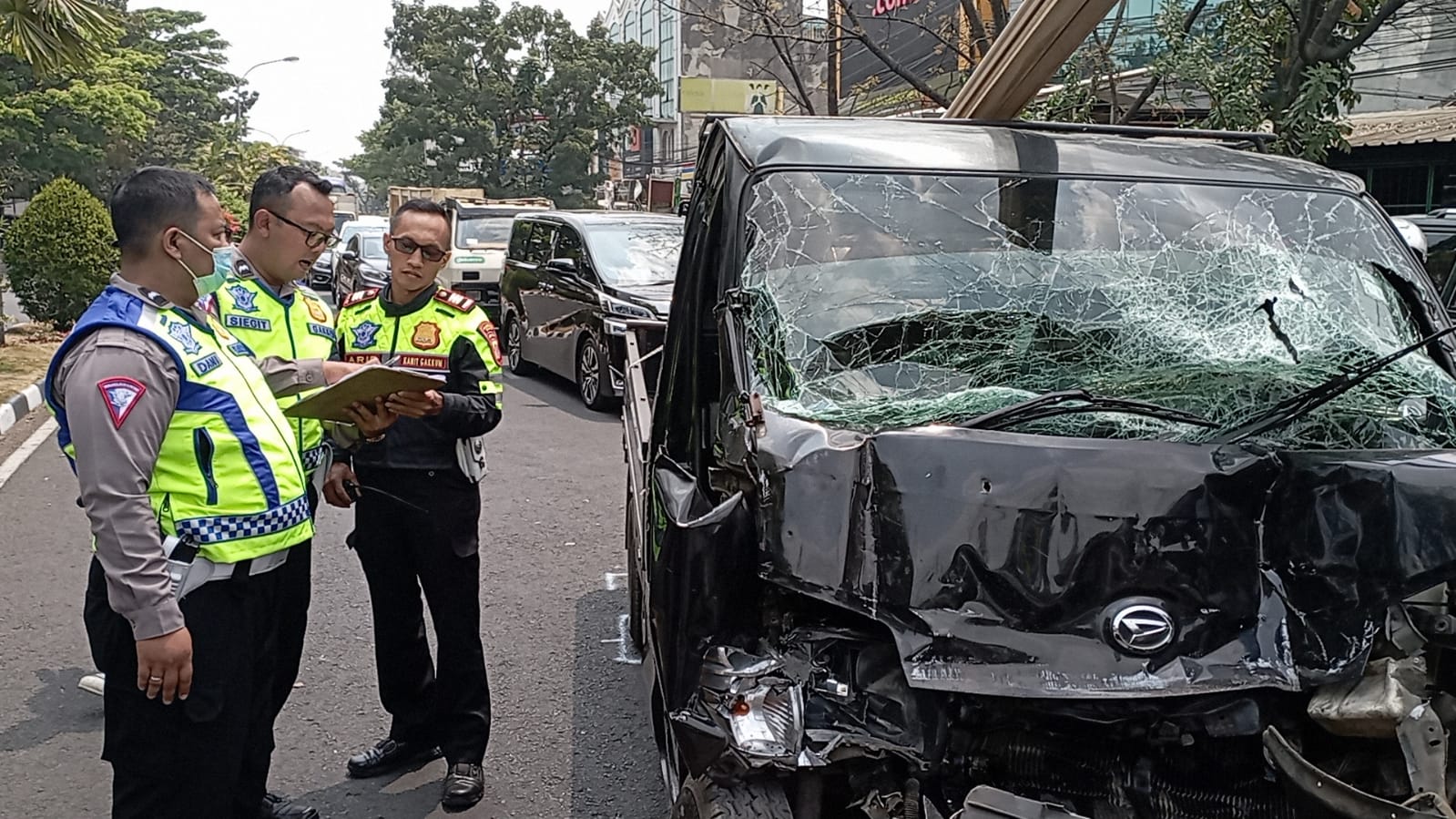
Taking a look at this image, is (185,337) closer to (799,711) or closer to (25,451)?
(799,711)

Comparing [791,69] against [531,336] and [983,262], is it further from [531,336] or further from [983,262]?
[983,262]

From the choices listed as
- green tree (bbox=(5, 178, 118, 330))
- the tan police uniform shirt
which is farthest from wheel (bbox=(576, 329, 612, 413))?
the tan police uniform shirt

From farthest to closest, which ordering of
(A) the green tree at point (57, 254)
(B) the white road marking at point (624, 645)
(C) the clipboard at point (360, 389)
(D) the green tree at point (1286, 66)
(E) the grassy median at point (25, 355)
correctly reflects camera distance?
1. (A) the green tree at point (57, 254)
2. (E) the grassy median at point (25, 355)
3. (D) the green tree at point (1286, 66)
4. (B) the white road marking at point (624, 645)
5. (C) the clipboard at point (360, 389)

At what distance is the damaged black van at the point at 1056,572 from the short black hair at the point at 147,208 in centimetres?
129

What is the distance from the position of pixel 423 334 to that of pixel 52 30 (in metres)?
9.39

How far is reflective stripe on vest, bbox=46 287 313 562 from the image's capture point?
253 cm

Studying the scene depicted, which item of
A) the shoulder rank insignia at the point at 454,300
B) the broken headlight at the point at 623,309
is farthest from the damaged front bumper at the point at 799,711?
the broken headlight at the point at 623,309

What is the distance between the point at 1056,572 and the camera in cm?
212

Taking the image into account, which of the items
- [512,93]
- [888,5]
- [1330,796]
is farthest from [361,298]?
[512,93]

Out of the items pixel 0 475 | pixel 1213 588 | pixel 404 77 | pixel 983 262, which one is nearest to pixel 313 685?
pixel 983 262

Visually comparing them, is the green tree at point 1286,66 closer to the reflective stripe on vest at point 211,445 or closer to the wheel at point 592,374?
the wheel at point 592,374

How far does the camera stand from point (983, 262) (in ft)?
10.1

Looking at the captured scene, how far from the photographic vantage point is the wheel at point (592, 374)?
409 inches

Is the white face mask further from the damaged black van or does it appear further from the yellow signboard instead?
the yellow signboard
